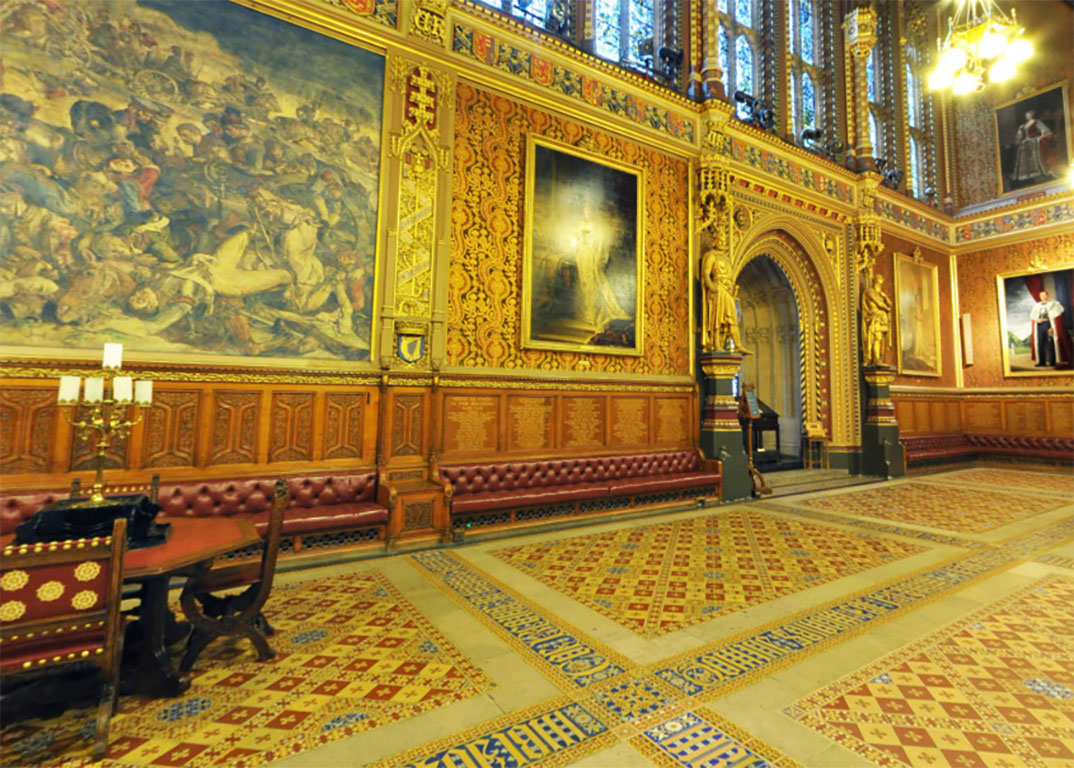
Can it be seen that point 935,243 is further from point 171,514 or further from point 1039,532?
point 171,514

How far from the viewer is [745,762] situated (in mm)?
1943

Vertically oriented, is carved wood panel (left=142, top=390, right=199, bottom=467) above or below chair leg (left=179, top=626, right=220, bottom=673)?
above

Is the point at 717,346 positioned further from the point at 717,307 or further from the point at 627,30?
the point at 627,30

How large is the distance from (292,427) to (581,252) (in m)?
4.25

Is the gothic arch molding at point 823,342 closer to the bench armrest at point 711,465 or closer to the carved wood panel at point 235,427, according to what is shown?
the bench armrest at point 711,465

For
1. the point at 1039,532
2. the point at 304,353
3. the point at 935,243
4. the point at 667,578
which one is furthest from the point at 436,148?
the point at 935,243

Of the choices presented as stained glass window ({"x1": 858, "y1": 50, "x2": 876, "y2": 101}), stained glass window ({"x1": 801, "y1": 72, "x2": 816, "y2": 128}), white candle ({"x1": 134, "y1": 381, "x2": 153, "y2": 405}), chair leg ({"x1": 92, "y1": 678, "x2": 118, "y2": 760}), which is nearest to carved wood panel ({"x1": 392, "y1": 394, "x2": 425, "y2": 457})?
white candle ({"x1": 134, "y1": 381, "x2": 153, "y2": 405})

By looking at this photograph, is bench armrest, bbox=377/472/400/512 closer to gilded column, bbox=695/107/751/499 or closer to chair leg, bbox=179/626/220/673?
chair leg, bbox=179/626/220/673

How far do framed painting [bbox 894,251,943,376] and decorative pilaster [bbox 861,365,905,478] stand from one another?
1634mm

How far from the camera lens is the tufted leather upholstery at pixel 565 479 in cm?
563

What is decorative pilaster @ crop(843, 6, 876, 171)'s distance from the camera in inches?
418

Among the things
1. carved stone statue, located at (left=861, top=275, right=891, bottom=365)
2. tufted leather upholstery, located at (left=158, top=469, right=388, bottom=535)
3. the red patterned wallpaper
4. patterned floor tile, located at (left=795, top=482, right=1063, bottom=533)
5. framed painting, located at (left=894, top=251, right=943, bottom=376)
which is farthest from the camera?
the red patterned wallpaper

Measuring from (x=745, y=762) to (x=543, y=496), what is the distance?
3.87 meters

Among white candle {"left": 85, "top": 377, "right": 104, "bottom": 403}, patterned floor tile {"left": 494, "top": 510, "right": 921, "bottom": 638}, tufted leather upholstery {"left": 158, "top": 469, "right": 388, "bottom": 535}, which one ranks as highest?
white candle {"left": 85, "top": 377, "right": 104, "bottom": 403}
